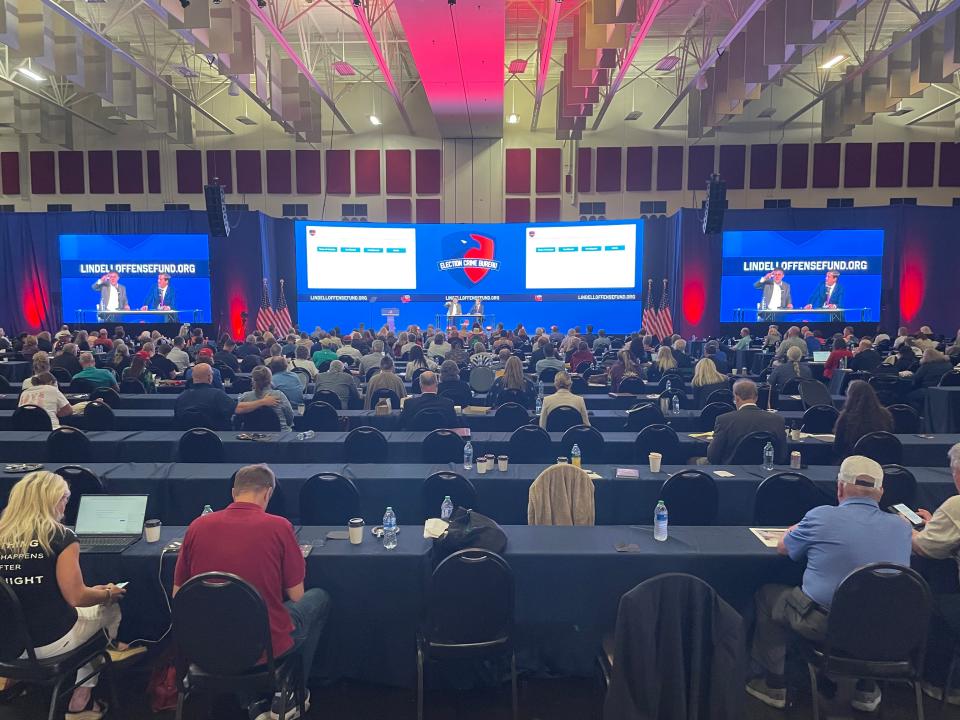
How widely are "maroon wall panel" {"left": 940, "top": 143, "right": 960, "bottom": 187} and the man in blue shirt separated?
2247 cm

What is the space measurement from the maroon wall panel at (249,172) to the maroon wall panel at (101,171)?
1.29 metres

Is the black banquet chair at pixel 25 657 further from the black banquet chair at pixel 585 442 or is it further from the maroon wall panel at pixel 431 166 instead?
the maroon wall panel at pixel 431 166

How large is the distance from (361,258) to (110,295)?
7.34 metres

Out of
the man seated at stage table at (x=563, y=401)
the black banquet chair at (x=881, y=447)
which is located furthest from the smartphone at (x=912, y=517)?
the man seated at stage table at (x=563, y=401)

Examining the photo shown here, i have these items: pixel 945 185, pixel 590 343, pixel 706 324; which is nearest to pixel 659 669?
pixel 590 343

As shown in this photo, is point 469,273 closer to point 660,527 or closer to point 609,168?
point 609,168

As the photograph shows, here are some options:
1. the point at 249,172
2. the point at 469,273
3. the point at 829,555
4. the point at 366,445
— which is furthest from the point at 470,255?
the point at 829,555

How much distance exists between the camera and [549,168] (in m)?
21.3

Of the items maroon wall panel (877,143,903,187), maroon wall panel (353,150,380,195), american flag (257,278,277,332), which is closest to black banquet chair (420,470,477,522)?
american flag (257,278,277,332)

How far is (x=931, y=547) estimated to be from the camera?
3170mm

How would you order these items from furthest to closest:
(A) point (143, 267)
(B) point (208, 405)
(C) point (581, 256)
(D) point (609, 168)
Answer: (D) point (609, 168) → (C) point (581, 256) → (A) point (143, 267) → (B) point (208, 405)

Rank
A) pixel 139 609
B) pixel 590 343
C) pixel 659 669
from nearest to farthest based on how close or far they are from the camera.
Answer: pixel 659 669
pixel 139 609
pixel 590 343

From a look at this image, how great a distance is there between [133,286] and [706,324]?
651 inches

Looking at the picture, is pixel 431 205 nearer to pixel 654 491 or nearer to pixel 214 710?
pixel 654 491
